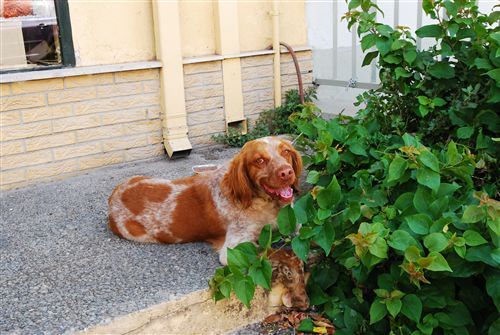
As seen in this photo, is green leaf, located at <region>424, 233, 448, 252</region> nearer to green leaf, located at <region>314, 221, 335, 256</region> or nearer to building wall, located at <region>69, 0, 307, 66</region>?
green leaf, located at <region>314, 221, 335, 256</region>

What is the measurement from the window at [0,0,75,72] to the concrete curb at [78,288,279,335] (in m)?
2.97

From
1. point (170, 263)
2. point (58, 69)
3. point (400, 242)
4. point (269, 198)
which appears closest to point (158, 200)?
point (170, 263)

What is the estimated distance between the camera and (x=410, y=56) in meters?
Result: 3.54

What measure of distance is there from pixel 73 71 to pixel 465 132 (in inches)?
131

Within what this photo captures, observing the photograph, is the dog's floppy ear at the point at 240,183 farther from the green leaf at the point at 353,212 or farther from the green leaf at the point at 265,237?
the green leaf at the point at 353,212

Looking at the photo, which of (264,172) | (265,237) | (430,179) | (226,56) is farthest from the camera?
(226,56)

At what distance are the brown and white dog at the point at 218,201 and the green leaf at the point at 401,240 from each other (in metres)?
0.72

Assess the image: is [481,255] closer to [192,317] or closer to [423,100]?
[423,100]

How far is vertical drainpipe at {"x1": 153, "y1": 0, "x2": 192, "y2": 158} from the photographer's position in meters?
5.51

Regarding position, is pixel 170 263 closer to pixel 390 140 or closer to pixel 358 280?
pixel 358 280

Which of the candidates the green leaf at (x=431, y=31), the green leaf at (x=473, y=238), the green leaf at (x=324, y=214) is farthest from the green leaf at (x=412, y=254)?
the green leaf at (x=431, y=31)

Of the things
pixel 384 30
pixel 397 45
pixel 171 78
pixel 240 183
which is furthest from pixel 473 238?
pixel 171 78

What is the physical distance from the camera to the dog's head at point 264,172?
3.20m

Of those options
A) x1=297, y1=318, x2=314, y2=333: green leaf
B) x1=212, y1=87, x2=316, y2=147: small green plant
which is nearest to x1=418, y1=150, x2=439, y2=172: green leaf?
x1=297, y1=318, x2=314, y2=333: green leaf
